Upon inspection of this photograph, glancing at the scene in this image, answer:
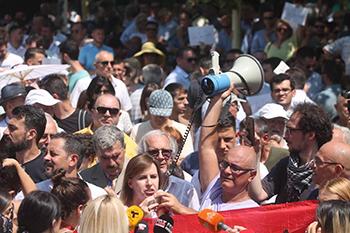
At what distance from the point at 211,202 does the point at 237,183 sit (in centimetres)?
30

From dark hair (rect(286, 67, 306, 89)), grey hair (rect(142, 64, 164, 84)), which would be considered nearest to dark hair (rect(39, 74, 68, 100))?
grey hair (rect(142, 64, 164, 84))

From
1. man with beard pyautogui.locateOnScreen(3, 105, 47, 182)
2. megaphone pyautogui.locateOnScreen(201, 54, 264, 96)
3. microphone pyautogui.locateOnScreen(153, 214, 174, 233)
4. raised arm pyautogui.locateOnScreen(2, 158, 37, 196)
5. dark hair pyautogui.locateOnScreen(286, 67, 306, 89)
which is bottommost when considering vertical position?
dark hair pyautogui.locateOnScreen(286, 67, 306, 89)

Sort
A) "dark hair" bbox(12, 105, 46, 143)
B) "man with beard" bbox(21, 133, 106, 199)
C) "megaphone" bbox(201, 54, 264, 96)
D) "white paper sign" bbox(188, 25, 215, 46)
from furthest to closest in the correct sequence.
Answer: "white paper sign" bbox(188, 25, 215, 46)
"dark hair" bbox(12, 105, 46, 143)
"man with beard" bbox(21, 133, 106, 199)
"megaphone" bbox(201, 54, 264, 96)

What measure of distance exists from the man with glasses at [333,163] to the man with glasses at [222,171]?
469 millimetres

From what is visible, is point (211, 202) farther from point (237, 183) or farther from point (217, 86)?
point (217, 86)

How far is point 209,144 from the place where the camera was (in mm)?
7516

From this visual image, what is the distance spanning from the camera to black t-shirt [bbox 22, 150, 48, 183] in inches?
334

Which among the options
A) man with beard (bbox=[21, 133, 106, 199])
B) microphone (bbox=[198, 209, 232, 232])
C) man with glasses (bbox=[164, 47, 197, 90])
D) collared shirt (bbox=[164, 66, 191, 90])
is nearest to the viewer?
microphone (bbox=[198, 209, 232, 232])

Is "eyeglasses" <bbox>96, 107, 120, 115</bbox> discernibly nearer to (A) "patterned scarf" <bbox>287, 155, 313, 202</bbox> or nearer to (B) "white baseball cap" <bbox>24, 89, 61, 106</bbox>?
(B) "white baseball cap" <bbox>24, 89, 61, 106</bbox>

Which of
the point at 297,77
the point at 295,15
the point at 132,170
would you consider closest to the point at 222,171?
the point at 132,170

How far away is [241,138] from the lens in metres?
8.84

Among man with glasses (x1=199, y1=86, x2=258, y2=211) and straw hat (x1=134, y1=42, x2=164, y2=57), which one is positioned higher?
man with glasses (x1=199, y1=86, x2=258, y2=211)

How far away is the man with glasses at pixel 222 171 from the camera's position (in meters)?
7.19

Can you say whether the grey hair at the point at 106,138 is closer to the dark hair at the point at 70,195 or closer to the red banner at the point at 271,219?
the dark hair at the point at 70,195
